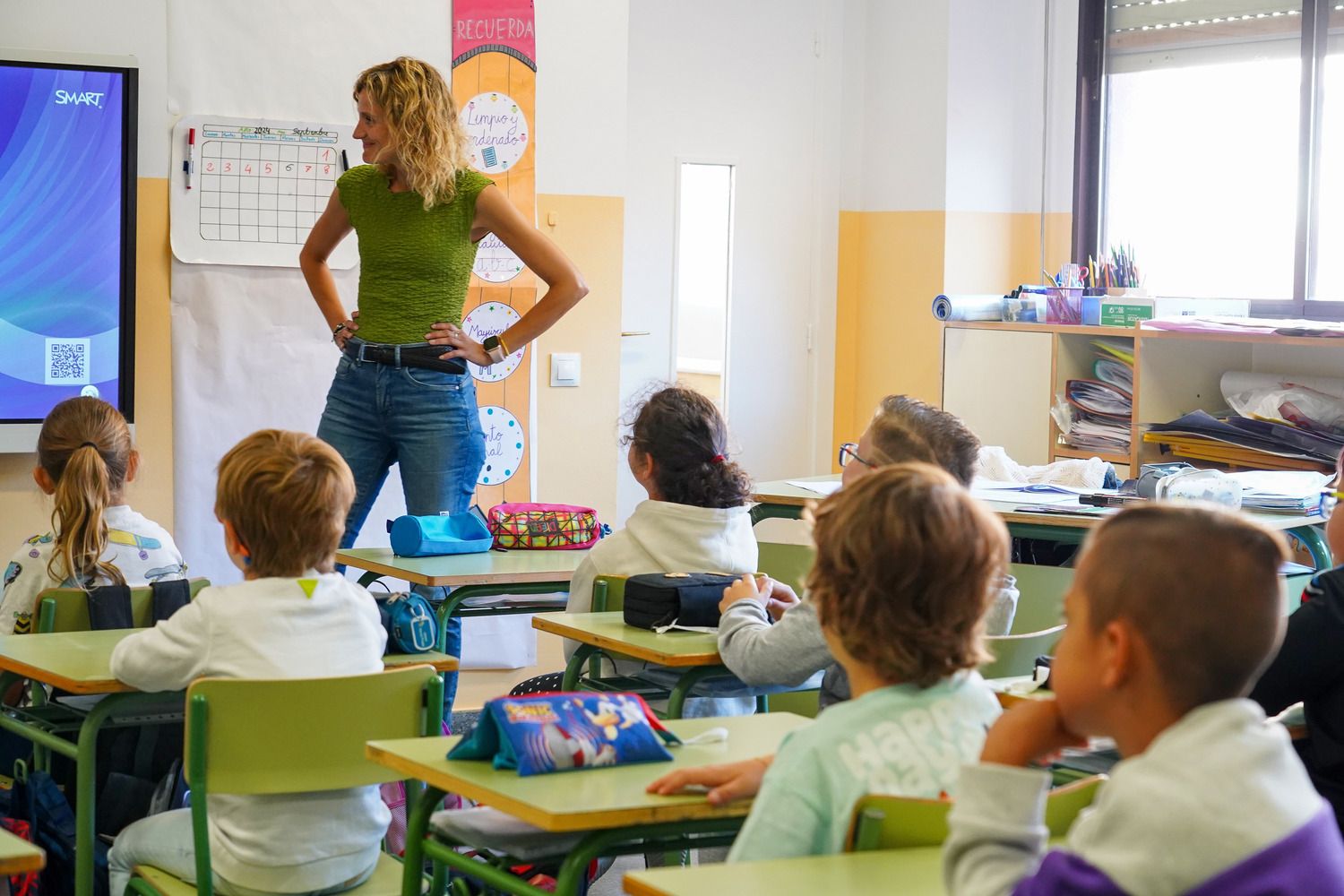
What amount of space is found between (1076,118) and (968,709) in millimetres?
5264

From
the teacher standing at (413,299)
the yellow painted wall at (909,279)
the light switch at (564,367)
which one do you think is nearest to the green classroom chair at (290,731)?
the teacher standing at (413,299)

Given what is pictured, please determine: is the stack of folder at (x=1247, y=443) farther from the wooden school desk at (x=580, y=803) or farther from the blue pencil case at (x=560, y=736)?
the blue pencil case at (x=560, y=736)

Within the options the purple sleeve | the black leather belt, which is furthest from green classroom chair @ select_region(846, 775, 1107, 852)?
the black leather belt

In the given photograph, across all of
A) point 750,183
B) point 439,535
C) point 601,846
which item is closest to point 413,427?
point 439,535

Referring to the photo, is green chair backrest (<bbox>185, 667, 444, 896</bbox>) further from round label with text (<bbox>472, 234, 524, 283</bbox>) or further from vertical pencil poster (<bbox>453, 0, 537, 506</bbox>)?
round label with text (<bbox>472, 234, 524, 283</bbox>)

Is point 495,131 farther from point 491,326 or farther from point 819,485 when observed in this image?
point 819,485

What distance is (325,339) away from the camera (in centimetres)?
466

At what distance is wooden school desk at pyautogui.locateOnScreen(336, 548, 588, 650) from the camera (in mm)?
3254

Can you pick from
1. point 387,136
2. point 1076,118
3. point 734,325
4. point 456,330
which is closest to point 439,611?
point 456,330

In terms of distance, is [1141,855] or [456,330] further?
[456,330]

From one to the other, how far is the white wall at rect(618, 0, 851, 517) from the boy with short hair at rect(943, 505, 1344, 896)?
498cm

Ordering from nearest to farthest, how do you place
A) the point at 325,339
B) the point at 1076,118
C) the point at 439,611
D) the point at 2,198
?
the point at 439,611, the point at 2,198, the point at 325,339, the point at 1076,118

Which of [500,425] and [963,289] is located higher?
[963,289]

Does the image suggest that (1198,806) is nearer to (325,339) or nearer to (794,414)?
(325,339)
